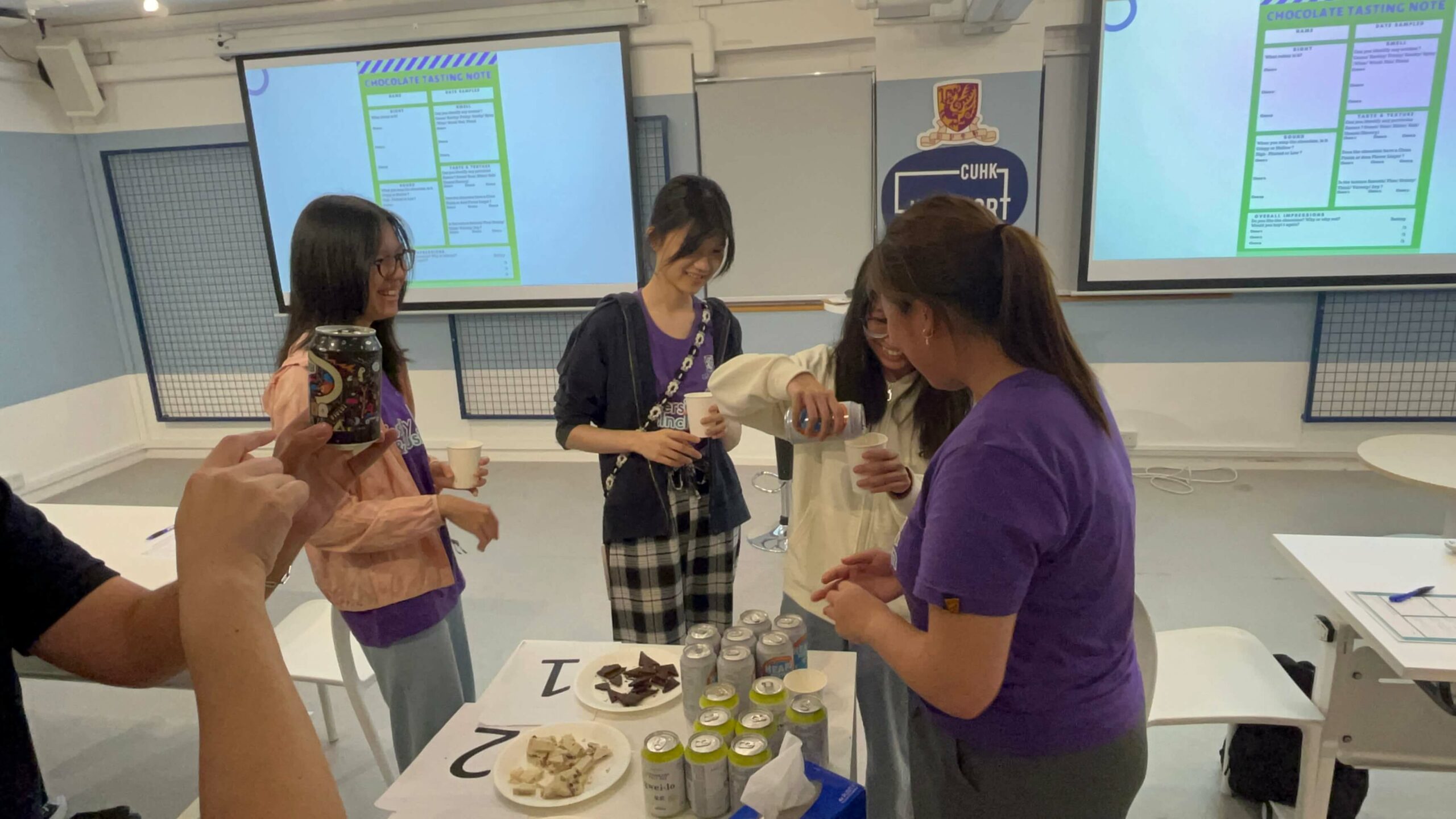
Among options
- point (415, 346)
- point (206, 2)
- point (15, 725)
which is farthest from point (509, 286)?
point (15, 725)

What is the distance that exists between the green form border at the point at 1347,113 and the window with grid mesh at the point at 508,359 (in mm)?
3145

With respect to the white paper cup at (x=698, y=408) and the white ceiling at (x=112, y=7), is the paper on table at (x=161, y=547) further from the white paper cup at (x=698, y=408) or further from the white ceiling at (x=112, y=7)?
the white ceiling at (x=112, y=7)

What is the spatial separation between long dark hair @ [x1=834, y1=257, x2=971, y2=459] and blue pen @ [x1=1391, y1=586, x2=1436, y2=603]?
0.94 meters

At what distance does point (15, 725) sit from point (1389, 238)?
519 cm

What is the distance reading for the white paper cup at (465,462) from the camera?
166 centimetres

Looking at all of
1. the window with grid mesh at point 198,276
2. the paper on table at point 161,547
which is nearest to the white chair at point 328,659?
the paper on table at point 161,547

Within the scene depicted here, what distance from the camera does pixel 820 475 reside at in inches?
66.1

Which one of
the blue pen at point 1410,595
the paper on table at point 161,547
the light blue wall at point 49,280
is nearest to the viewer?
the blue pen at point 1410,595

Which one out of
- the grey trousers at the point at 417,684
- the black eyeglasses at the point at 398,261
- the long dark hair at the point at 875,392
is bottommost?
the grey trousers at the point at 417,684

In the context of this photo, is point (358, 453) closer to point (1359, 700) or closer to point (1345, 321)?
point (1359, 700)

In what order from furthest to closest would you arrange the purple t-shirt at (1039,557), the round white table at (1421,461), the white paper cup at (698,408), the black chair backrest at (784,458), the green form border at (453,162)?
the green form border at (453,162) < the black chair backrest at (784,458) < the round white table at (1421,461) < the white paper cup at (698,408) < the purple t-shirt at (1039,557)

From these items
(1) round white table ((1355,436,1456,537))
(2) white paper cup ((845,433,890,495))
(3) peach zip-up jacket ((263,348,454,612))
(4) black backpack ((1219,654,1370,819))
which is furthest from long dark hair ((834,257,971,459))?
(1) round white table ((1355,436,1456,537))

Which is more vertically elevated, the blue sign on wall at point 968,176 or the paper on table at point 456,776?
the blue sign on wall at point 968,176

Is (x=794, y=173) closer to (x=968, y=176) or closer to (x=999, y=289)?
(x=968, y=176)
